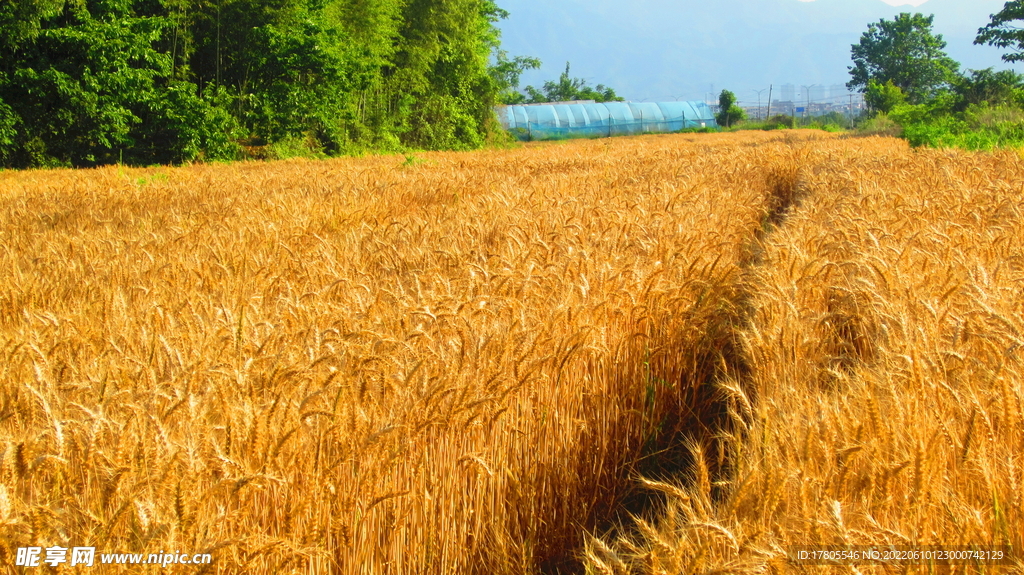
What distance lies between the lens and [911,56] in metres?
62.2

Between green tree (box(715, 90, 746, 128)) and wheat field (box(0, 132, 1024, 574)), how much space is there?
5247 cm

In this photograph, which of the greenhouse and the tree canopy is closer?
the greenhouse

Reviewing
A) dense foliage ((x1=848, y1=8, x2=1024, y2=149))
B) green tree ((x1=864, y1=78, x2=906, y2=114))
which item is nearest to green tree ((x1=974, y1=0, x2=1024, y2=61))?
dense foliage ((x1=848, y1=8, x2=1024, y2=149))

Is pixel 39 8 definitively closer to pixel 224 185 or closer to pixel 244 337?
pixel 224 185

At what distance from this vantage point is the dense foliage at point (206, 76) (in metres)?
16.9

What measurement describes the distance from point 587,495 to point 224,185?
25.8 ft

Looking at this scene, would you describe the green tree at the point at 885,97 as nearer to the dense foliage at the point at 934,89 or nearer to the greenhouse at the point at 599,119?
the dense foliage at the point at 934,89

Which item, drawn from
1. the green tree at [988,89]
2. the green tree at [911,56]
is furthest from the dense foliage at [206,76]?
the green tree at [911,56]

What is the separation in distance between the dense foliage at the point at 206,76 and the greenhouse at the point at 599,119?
17.3 metres

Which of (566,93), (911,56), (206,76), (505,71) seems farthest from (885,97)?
(206,76)

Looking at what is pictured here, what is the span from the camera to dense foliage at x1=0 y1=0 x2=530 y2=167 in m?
16.9

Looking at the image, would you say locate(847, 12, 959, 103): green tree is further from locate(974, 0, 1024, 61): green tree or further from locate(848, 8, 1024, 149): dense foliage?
locate(974, 0, 1024, 61): green tree

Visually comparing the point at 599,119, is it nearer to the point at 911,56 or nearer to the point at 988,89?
the point at 988,89

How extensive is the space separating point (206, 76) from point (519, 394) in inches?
870
